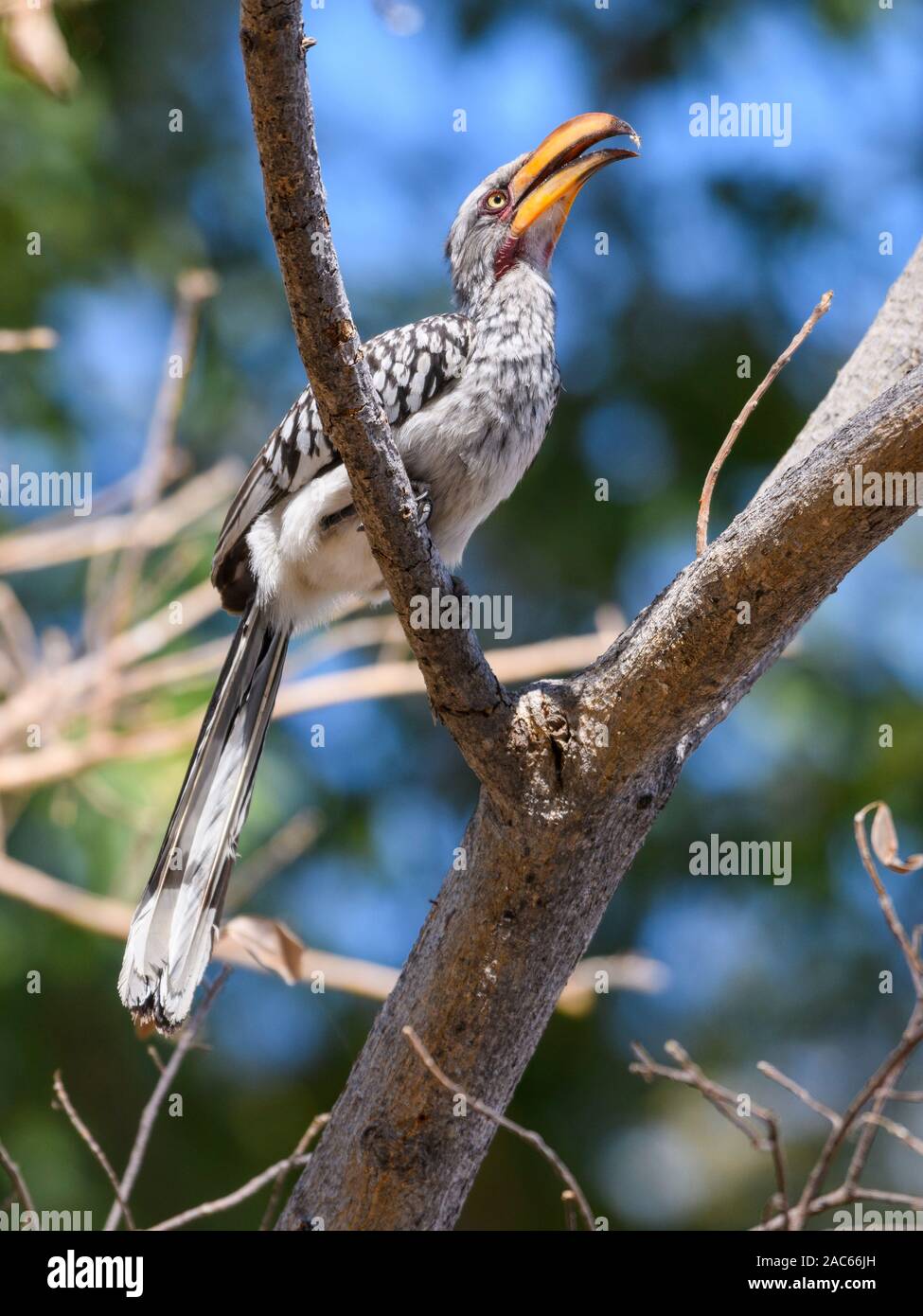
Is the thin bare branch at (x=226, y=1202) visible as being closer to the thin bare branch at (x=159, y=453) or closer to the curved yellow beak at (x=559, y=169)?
the thin bare branch at (x=159, y=453)

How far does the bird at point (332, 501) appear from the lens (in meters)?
2.50

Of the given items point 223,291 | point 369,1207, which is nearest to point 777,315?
point 223,291

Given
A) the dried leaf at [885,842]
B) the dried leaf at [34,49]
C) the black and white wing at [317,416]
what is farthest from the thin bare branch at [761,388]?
the dried leaf at [34,49]

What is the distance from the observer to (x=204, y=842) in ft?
8.28

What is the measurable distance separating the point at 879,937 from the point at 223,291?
4.01 m

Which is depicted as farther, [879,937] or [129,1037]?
[879,937]

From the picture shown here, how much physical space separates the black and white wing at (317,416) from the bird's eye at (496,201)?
520 millimetres

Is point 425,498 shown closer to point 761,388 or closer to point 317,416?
point 317,416

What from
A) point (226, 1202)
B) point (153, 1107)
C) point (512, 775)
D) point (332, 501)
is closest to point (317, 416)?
point (332, 501)

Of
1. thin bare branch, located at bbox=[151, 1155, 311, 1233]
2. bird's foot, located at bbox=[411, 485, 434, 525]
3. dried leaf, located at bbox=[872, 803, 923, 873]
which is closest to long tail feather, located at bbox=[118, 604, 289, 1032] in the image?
thin bare branch, located at bbox=[151, 1155, 311, 1233]

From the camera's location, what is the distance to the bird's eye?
129 inches
